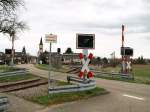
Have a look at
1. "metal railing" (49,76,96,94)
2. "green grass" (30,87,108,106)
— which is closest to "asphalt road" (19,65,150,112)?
"green grass" (30,87,108,106)

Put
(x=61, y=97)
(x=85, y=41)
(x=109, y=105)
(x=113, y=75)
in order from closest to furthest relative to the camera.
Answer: (x=109, y=105), (x=61, y=97), (x=85, y=41), (x=113, y=75)

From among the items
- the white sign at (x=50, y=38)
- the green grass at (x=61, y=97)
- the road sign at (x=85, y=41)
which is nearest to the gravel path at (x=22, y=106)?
the green grass at (x=61, y=97)

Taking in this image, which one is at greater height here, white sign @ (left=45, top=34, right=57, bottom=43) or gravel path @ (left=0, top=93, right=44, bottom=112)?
white sign @ (left=45, top=34, right=57, bottom=43)

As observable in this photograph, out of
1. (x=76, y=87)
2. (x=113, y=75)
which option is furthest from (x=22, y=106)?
(x=113, y=75)

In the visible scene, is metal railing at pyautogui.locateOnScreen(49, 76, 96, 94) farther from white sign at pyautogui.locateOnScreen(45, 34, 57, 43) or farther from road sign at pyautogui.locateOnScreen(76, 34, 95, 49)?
white sign at pyautogui.locateOnScreen(45, 34, 57, 43)

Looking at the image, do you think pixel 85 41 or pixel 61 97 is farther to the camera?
pixel 85 41

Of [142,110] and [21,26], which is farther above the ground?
[21,26]

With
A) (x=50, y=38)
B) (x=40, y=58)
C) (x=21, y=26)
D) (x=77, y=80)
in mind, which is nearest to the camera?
(x=50, y=38)

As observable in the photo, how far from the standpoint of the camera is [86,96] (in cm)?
1681

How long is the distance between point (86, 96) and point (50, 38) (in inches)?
135

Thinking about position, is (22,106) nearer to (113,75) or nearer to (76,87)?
(76,87)

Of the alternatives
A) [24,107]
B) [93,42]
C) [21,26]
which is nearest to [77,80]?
[93,42]

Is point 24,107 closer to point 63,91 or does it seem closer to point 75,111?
point 75,111

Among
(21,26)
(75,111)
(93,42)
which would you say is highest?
(21,26)
